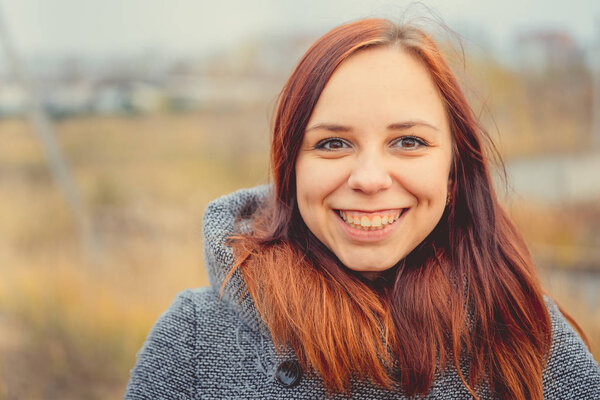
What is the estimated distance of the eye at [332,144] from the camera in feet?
4.58

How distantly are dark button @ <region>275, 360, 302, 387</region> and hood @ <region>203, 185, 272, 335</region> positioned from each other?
0.32 feet

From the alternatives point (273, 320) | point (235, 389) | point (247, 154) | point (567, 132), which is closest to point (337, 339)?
point (273, 320)

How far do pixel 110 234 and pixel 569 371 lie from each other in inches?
141

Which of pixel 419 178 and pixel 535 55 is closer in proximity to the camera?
pixel 419 178

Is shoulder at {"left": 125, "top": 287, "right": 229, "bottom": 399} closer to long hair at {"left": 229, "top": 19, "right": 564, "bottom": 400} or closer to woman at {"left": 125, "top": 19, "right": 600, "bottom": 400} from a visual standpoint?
woman at {"left": 125, "top": 19, "right": 600, "bottom": 400}

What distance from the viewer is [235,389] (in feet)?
4.85

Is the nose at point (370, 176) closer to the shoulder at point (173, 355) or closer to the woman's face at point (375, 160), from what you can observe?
the woman's face at point (375, 160)

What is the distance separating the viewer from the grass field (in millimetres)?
3809

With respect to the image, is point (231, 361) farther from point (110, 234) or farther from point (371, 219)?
point (110, 234)

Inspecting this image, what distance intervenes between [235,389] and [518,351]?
72 centimetres

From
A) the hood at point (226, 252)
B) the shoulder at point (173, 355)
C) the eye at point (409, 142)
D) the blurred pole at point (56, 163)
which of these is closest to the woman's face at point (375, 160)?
the eye at point (409, 142)

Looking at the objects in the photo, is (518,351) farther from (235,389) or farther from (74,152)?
(74,152)

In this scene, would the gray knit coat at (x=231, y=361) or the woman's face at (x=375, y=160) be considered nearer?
the woman's face at (x=375, y=160)

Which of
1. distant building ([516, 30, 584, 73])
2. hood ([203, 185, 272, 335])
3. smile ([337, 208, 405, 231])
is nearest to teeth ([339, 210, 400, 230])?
smile ([337, 208, 405, 231])
